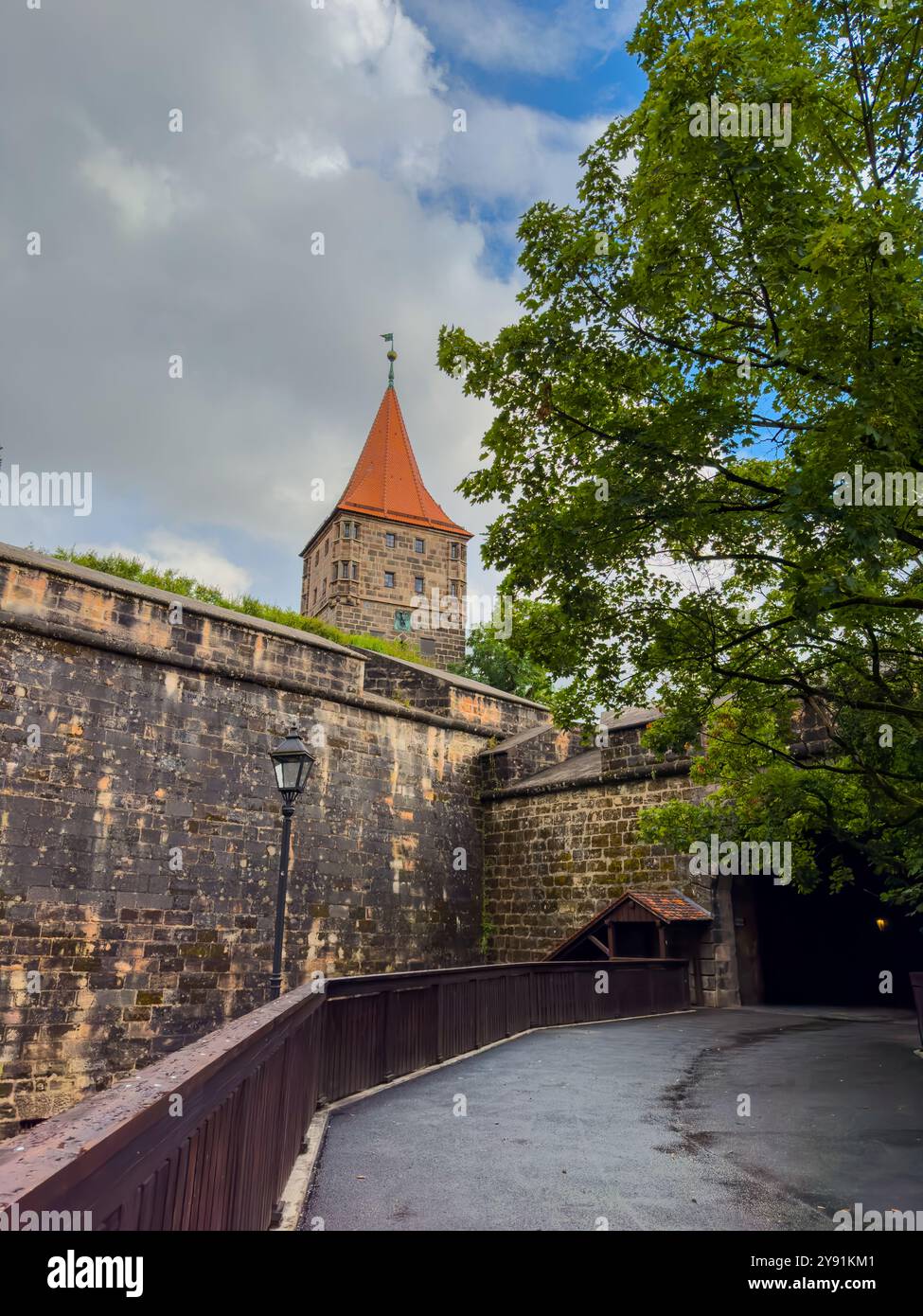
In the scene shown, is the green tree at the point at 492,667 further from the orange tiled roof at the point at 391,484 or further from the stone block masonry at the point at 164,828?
the stone block masonry at the point at 164,828

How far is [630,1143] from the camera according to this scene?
19.4 ft

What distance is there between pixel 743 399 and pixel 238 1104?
6.66 m

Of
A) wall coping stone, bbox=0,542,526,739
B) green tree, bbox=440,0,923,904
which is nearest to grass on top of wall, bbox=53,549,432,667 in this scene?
wall coping stone, bbox=0,542,526,739

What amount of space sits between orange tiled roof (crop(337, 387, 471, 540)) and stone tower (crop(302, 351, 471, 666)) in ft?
0.18

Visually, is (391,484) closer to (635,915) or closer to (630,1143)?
(635,915)

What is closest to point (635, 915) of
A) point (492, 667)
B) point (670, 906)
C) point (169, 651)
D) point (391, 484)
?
point (670, 906)

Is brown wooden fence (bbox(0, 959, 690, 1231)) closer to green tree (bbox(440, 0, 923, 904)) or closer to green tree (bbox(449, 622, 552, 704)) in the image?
green tree (bbox(440, 0, 923, 904))

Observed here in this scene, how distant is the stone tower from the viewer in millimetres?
39000

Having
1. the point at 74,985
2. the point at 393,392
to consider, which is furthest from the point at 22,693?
the point at 393,392

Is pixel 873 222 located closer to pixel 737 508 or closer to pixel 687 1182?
pixel 737 508

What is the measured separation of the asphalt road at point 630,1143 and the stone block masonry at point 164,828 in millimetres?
6020

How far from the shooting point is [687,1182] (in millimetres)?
4988

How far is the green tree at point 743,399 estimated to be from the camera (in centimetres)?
550
